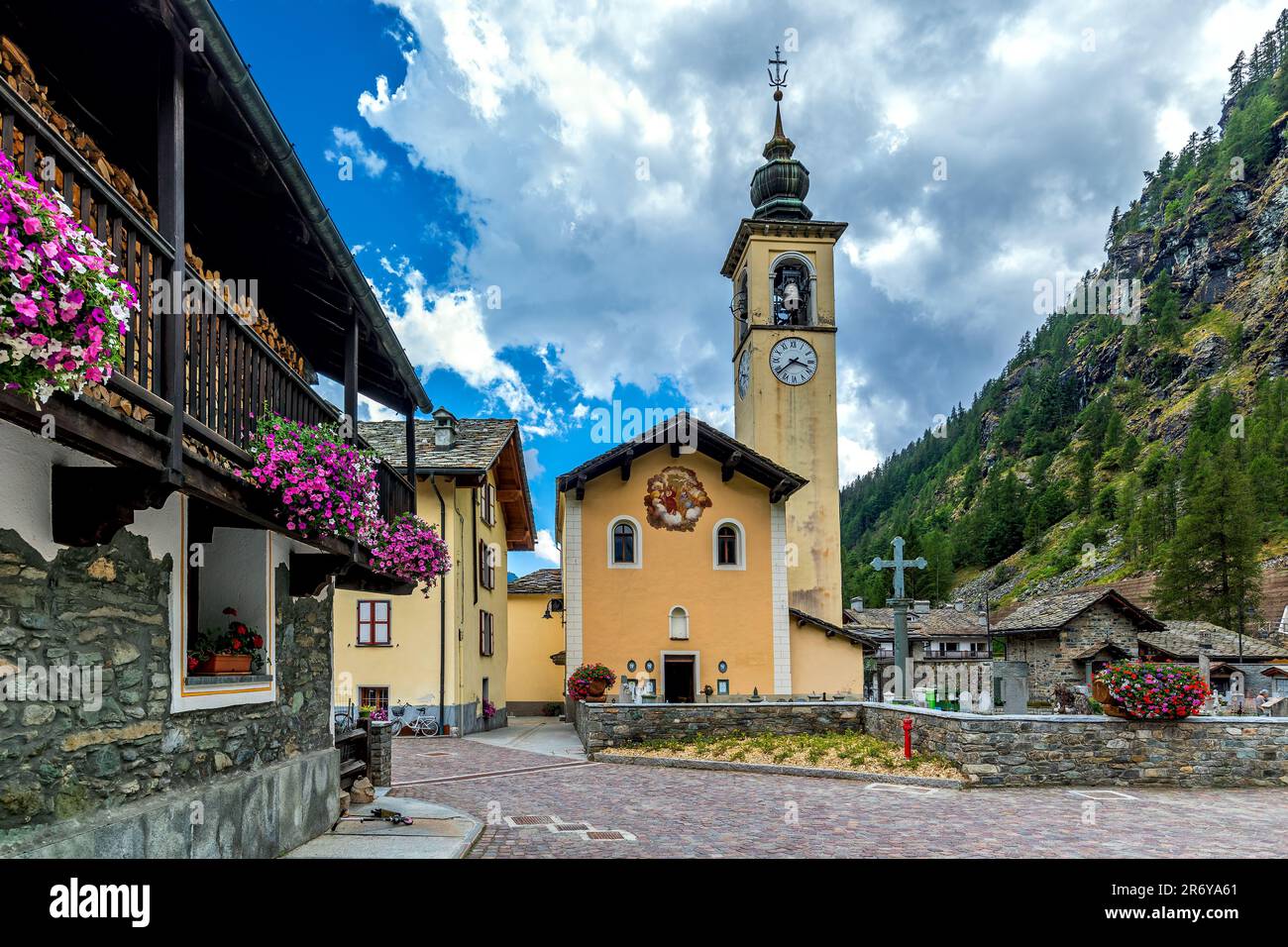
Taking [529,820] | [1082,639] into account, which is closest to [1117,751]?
[529,820]

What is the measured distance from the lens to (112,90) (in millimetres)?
6605

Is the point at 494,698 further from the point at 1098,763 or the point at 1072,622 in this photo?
the point at 1072,622

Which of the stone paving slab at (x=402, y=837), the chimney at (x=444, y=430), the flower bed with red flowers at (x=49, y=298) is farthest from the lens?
the chimney at (x=444, y=430)

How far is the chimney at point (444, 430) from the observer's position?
80.9ft

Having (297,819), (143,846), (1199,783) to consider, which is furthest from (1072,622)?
(143,846)

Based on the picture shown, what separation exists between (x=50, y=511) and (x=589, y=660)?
67.3 feet

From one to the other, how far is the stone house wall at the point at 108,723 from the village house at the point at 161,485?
2 cm

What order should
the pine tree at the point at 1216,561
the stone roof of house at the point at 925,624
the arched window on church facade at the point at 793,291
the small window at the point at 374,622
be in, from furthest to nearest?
the stone roof of house at the point at 925,624 < the pine tree at the point at 1216,561 < the arched window on church facade at the point at 793,291 < the small window at the point at 374,622

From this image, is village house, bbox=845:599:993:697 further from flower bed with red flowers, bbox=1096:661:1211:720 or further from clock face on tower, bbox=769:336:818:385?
flower bed with red flowers, bbox=1096:661:1211:720

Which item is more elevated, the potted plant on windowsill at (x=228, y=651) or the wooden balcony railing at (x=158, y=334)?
the wooden balcony railing at (x=158, y=334)

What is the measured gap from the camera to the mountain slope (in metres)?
73.5

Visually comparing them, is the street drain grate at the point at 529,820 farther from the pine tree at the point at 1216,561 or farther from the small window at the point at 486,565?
the pine tree at the point at 1216,561

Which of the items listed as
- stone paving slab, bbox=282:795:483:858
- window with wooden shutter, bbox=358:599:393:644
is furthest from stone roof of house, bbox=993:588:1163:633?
A: stone paving slab, bbox=282:795:483:858

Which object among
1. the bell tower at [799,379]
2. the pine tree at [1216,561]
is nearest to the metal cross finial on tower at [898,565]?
the bell tower at [799,379]
